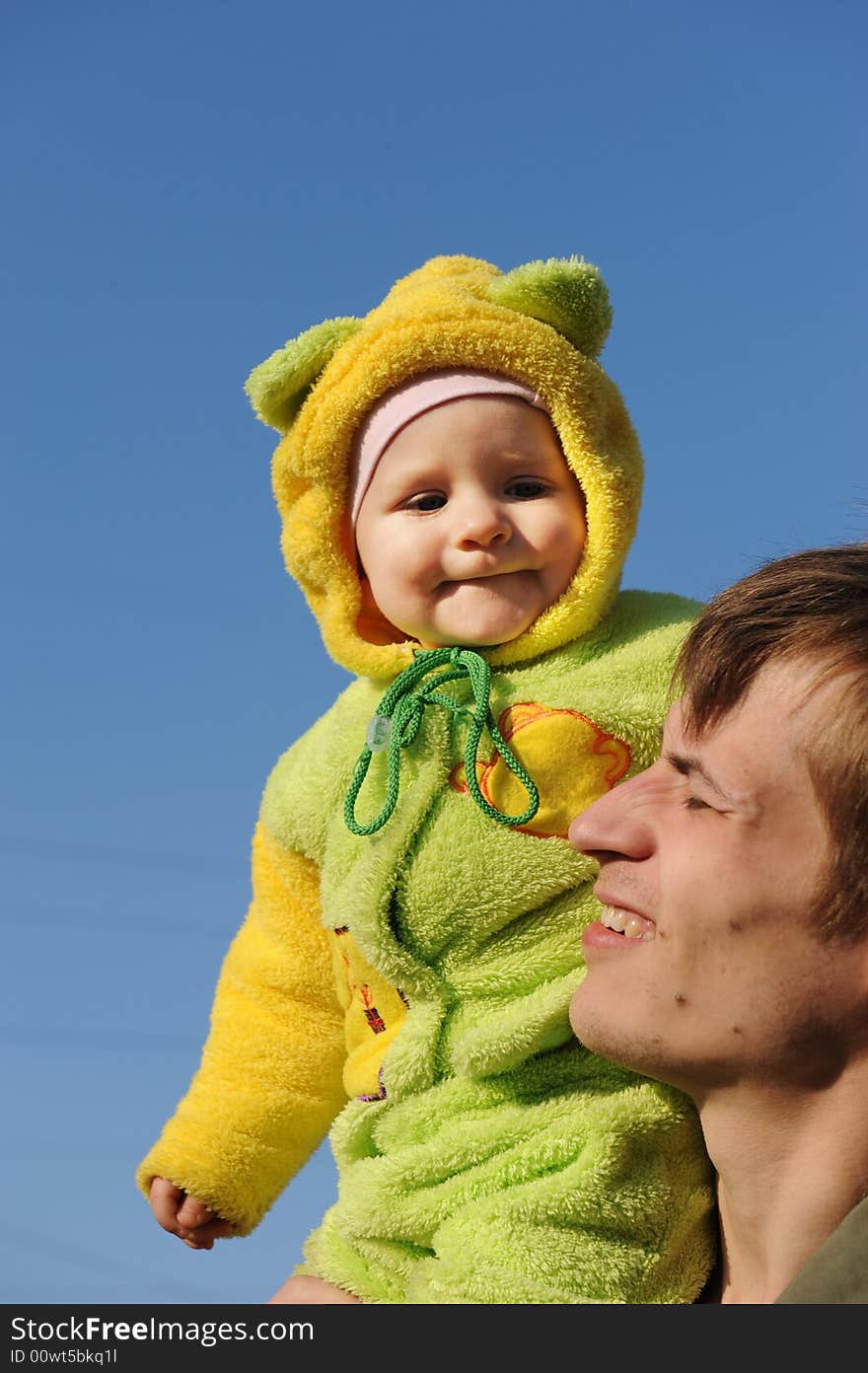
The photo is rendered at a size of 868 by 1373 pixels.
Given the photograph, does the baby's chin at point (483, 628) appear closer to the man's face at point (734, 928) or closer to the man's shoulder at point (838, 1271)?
the man's face at point (734, 928)

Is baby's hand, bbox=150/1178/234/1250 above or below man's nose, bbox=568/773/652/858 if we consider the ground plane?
below

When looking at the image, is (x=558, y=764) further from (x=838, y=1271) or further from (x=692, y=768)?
(x=838, y=1271)

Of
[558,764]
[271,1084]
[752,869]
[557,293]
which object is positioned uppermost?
[557,293]

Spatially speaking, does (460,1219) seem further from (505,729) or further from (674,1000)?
(505,729)

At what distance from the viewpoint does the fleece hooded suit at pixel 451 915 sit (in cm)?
259

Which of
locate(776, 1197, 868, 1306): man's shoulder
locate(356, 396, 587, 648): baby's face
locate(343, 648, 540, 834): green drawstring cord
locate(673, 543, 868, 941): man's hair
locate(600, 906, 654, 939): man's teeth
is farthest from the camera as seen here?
locate(356, 396, 587, 648): baby's face

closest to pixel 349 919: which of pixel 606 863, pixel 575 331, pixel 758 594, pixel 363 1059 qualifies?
pixel 363 1059

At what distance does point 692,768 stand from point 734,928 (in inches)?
10.2

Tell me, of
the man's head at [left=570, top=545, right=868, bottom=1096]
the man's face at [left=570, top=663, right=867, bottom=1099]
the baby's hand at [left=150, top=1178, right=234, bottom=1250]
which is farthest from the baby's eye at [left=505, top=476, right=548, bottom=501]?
the baby's hand at [left=150, top=1178, right=234, bottom=1250]

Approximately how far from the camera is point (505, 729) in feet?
9.25

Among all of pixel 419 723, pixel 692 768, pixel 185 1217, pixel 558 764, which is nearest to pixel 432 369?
pixel 419 723

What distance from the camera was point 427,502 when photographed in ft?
9.61

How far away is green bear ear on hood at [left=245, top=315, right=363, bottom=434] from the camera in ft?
10.1

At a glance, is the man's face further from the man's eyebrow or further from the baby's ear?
the baby's ear
